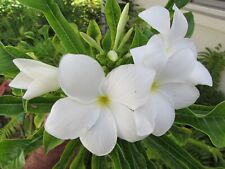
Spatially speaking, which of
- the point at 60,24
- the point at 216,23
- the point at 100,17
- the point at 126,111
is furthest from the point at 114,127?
the point at 100,17

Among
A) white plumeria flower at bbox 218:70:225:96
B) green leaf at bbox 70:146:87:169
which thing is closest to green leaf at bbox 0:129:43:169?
green leaf at bbox 70:146:87:169

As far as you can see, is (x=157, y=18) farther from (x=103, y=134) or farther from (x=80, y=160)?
(x=80, y=160)

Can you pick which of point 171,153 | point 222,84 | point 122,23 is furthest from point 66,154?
point 222,84

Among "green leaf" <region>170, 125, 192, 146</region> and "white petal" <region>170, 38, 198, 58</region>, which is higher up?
"white petal" <region>170, 38, 198, 58</region>

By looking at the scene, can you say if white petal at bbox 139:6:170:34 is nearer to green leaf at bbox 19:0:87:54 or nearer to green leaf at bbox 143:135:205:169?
green leaf at bbox 19:0:87:54

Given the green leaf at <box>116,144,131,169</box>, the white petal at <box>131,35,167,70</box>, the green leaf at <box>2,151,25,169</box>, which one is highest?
the white petal at <box>131,35,167,70</box>

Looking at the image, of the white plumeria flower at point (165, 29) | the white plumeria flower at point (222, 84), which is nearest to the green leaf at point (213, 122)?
the white plumeria flower at point (165, 29)

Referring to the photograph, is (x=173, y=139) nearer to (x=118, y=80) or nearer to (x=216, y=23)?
(x=118, y=80)
